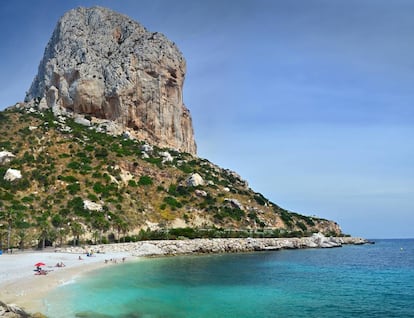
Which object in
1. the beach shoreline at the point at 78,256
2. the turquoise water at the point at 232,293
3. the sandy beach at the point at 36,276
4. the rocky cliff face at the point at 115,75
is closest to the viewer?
the turquoise water at the point at 232,293

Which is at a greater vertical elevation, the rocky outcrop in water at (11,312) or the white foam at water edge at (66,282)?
the rocky outcrop in water at (11,312)

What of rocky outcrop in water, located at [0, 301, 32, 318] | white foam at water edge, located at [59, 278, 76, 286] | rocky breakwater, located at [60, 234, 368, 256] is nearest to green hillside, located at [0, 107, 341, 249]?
rocky breakwater, located at [60, 234, 368, 256]

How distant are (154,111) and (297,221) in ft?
152

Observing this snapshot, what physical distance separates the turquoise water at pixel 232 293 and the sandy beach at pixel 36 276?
1.09 m

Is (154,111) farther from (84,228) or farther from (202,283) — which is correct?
(202,283)

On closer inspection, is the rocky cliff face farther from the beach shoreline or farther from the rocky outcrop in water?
the rocky outcrop in water

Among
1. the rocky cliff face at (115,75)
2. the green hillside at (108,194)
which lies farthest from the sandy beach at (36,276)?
the rocky cliff face at (115,75)

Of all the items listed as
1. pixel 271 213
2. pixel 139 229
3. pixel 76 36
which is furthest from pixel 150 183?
pixel 76 36

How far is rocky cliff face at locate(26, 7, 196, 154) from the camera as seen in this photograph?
322ft

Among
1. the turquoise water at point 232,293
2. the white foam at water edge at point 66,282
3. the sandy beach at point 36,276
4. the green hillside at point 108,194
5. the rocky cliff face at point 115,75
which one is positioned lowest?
the turquoise water at point 232,293

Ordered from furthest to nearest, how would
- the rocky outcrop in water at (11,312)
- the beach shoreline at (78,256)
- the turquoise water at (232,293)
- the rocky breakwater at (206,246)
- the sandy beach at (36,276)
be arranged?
the rocky breakwater at (206,246) → the beach shoreline at (78,256) → the sandy beach at (36,276) → the turquoise water at (232,293) → the rocky outcrop in water at (11,312)

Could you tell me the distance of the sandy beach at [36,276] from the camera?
2170cm

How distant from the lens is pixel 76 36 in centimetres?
10281

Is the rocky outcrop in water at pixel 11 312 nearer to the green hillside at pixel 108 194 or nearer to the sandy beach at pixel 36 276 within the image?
the sandy beach at pixel 36 276
